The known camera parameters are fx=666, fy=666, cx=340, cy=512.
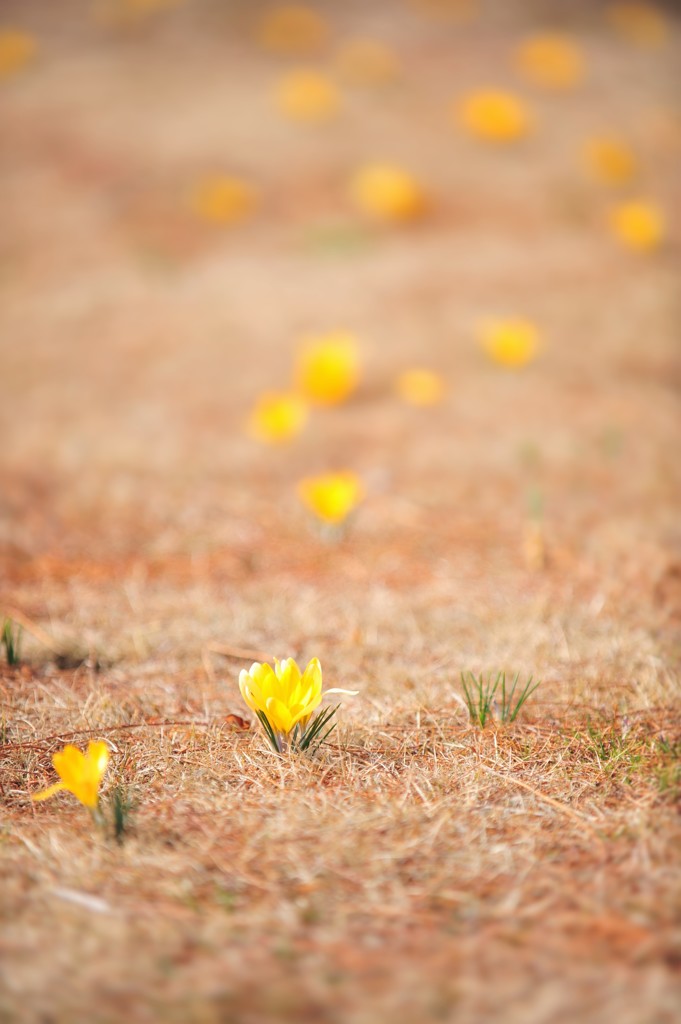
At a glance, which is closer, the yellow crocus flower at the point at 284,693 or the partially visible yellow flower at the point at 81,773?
the partially visible yellow flower at the point at 81,773

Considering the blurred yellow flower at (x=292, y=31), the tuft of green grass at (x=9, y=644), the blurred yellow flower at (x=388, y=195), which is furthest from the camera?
the blurred yellow flower at (x=292, y=31)

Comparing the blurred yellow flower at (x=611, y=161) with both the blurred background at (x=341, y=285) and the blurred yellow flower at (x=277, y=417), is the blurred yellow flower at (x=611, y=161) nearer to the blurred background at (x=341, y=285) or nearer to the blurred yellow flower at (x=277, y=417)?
the blurred background at (x=341, y=285)

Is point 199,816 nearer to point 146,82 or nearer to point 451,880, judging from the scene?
point 451,880

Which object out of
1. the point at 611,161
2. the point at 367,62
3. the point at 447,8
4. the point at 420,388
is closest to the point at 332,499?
the point at 420,388

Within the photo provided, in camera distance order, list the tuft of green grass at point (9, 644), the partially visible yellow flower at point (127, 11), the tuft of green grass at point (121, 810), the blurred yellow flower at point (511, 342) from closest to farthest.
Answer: the tuft of green grass at point (121, 810), the tuft of green grass at point (9, 644), the blurred yellow flower at point (511, 342), the partially visible yellow flower at point (127, 11)

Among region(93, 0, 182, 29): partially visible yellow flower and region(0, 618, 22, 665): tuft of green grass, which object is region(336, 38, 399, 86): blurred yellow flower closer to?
region(93, 0, 182, 29): partially visible yellow flower

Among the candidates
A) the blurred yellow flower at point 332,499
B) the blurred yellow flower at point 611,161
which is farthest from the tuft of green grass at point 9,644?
the blurred yellow flower at point 611,161

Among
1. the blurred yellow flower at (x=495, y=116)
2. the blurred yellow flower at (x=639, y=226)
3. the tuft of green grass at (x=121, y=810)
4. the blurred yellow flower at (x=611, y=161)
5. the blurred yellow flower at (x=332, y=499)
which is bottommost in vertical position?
the tuft of green grass at (x=121, y=810)
